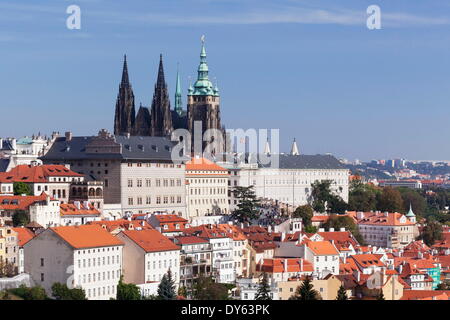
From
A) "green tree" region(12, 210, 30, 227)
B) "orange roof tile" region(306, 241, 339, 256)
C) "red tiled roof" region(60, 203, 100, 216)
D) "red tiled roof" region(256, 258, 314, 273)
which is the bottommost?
"red tiled roof" region(256, 258, 314, 273)

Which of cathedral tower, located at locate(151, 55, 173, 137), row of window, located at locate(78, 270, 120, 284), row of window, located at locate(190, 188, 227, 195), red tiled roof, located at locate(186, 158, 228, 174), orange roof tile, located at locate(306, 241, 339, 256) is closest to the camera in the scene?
row of window, located at locate(78, 270, 120, 284)

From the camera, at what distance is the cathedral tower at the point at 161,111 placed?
4043 inches

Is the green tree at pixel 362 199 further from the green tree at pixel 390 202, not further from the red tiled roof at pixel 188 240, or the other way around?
the red tiled roof at pixel 188 240

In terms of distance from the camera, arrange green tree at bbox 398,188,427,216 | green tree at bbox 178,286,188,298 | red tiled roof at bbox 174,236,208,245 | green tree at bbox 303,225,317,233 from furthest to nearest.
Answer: green tree at bbox 398,188,427,216, green tree at bbox 303,225,317,233, red tiled roof at bbox 174,236,208,245, green tree at bbox 178,286,188,298

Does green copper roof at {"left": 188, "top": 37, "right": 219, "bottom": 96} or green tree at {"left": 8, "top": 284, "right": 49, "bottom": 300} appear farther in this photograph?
green copper roof at {"left": 188, "top": 37, "right": 219, "bottom": 96}

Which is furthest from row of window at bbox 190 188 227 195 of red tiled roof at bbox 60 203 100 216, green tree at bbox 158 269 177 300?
green tree at bbox 158 269 177 300

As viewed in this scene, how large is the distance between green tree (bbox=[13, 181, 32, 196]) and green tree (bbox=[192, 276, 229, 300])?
21.0m

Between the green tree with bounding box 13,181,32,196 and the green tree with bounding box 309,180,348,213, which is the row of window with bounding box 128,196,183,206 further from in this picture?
the green tree with bounding box 309,180,348,213

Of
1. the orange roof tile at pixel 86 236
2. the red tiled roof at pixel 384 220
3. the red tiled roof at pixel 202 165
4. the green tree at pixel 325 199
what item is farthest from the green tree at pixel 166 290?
the green tree at pixel 325 199

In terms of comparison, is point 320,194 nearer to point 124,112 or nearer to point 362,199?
point 362,199

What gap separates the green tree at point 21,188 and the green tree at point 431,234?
28.4 metres

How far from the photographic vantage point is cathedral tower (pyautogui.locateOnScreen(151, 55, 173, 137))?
337ft

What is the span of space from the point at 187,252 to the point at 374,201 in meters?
49.2
